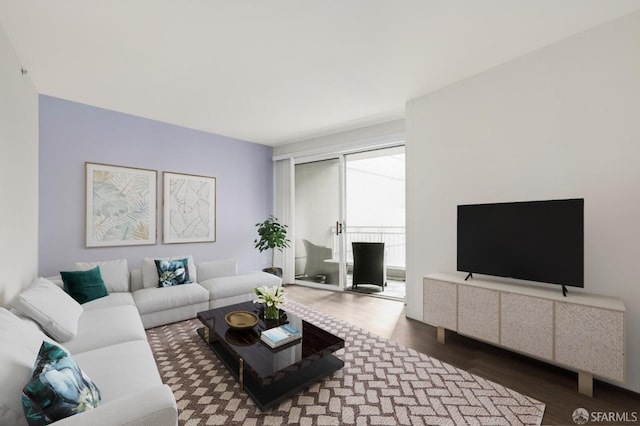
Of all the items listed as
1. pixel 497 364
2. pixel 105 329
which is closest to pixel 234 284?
pixel 105 329

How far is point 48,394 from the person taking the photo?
1106 millimetres

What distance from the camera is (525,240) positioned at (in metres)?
2.48

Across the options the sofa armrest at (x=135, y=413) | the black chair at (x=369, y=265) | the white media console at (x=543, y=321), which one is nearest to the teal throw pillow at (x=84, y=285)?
the sofa armrest at (x=135, y=413)

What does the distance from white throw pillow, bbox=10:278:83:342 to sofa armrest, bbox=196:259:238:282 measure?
6.05 ft

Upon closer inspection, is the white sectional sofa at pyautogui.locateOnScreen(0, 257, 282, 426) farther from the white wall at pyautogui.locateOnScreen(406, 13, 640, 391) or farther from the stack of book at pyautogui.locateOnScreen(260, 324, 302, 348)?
the white wall at pyautogui.locateOnScreen(406, 13, 640, 391)

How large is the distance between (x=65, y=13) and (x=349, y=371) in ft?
11.5

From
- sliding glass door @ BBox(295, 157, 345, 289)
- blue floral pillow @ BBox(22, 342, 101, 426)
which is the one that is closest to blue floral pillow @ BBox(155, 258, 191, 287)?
sliding glass door @ BBox(295, 157, 345, 289)

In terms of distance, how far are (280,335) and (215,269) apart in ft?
7.98

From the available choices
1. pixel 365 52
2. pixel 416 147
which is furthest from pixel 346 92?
pixel 416 147

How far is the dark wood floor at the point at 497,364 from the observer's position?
6.38 ft

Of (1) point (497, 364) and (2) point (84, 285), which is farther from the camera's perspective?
(2) point (84, 285)

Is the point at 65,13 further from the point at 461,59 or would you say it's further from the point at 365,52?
the point at 461,59

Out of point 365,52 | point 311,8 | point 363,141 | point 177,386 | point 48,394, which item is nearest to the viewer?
point 48,394

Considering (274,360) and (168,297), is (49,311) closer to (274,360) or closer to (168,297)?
(168,297)
